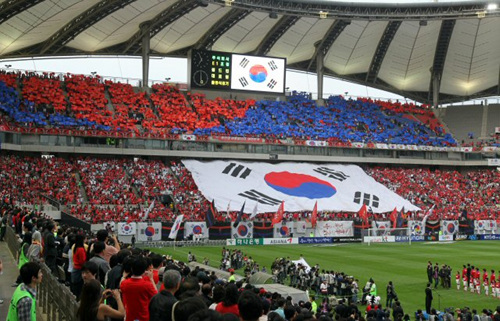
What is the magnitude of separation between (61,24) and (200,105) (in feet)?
62.1

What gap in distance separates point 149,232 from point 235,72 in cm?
2808

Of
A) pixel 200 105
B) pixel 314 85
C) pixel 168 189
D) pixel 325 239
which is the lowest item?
pixel 325 239

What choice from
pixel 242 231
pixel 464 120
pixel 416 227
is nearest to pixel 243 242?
pixel 242 231

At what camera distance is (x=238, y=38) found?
235ft

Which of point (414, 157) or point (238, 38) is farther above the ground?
point (238, 38)

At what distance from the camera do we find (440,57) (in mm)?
76125

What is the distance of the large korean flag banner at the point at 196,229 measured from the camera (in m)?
50.4

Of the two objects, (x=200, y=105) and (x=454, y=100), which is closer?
(x=200, y=105)

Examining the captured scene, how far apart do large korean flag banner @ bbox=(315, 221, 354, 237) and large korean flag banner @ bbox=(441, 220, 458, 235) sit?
10.5m

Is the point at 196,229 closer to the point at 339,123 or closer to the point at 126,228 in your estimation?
the point at 126,228

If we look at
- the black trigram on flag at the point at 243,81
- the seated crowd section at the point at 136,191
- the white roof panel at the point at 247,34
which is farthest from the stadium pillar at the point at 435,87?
the black trigram on flag at the point at 243,81

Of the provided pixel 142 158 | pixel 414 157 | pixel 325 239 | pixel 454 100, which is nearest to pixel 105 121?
pixel 142 158

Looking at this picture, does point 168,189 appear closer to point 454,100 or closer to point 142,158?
point 142,158

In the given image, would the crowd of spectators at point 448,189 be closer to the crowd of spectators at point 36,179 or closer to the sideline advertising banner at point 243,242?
the sideline advertising banner at point 243,242
